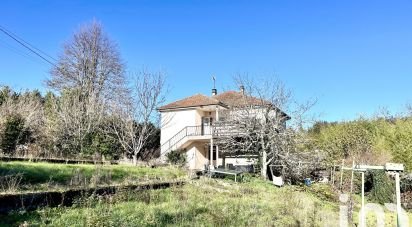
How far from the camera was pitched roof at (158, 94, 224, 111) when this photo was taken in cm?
2978

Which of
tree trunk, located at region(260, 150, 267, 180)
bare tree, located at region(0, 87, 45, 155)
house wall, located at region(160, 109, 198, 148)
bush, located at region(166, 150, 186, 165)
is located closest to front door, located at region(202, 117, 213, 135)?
house wall, located at region(160, 109, 198, 148)

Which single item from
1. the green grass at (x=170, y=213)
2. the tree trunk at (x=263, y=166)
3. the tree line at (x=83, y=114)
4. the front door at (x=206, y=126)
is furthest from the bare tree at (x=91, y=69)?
the green grass at (x=170, y=213)

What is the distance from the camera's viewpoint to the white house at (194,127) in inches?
1134

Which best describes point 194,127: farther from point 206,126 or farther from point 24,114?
point 24,114

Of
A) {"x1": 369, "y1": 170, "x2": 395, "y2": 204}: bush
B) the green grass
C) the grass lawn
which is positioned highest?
the grass lawn

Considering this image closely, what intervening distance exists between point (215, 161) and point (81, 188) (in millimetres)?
21999

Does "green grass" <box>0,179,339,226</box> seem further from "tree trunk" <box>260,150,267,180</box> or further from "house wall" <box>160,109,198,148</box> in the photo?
"house wall" <box>160,109,198,148</box>

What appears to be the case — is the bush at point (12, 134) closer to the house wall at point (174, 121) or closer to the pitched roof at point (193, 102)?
the house wall at point (174, 121)

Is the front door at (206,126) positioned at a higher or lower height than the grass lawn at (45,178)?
higher

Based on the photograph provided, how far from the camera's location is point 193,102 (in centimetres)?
3133

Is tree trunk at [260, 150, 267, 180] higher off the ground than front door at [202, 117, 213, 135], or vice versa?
front door at [202, 117, 213, 135]

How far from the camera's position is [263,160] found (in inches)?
834

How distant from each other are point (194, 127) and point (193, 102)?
7.93ft

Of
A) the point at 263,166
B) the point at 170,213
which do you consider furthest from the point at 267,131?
the point at 170,213
